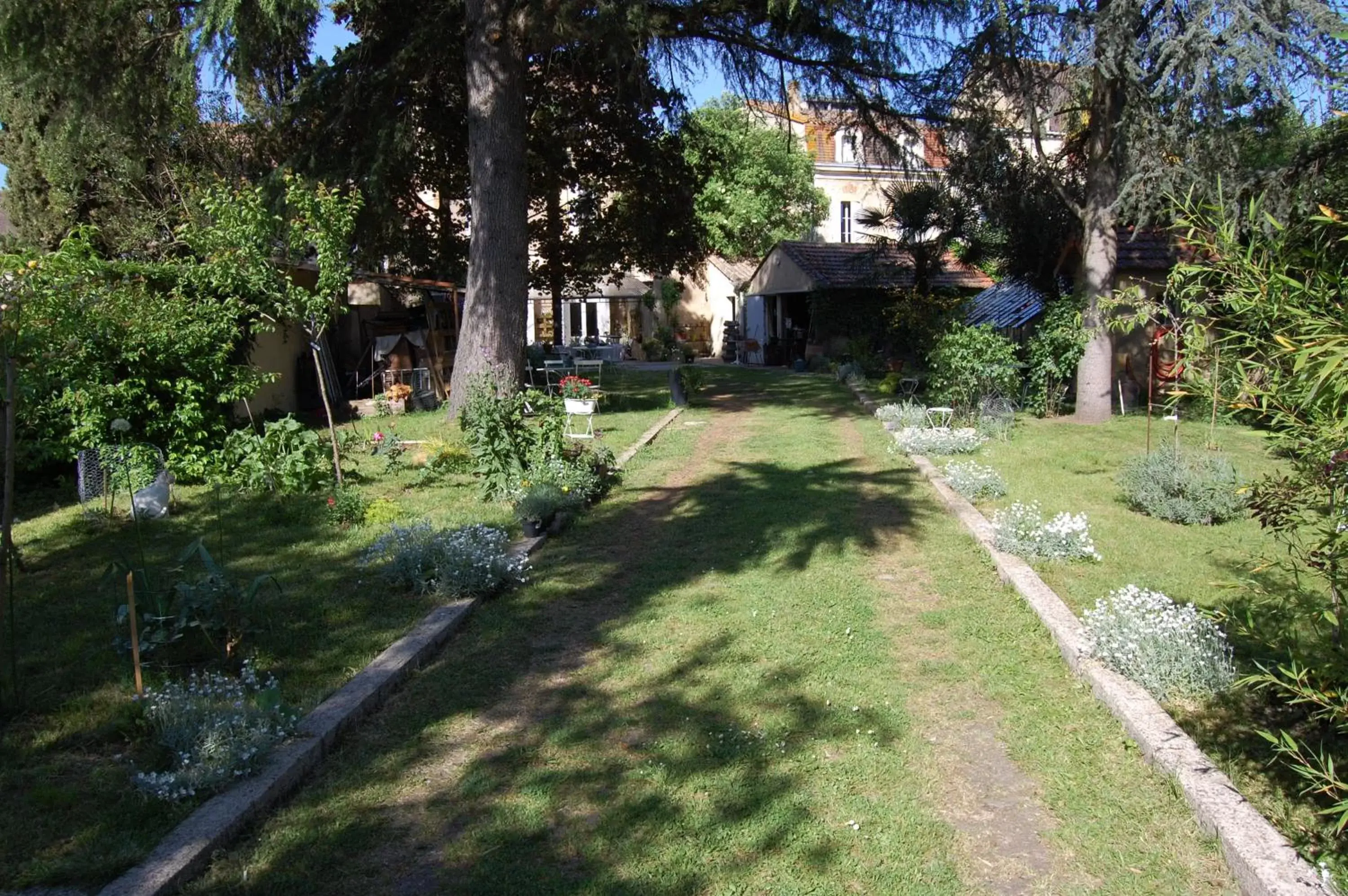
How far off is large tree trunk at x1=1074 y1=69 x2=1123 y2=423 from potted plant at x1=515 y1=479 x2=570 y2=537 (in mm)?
10027

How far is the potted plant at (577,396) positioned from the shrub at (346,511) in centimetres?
418

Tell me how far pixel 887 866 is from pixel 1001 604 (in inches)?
127

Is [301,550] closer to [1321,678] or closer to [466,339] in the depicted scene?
[1321,678]

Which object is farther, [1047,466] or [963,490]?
[1047,466]

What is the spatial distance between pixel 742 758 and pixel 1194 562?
14.4 feet

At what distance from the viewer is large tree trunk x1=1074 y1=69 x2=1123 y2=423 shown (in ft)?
48.3

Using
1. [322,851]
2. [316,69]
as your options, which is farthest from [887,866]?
[316,69]

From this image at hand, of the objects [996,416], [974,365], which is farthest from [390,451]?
[996,416]

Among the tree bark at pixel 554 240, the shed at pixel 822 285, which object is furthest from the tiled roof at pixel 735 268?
the tree bark at pixel 554 240

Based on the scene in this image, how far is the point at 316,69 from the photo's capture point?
1600 cm

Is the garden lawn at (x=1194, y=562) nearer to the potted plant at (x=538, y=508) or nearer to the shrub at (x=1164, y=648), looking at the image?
the shrub at (x=1164, y=648)

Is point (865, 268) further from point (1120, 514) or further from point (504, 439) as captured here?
point (504, 439)

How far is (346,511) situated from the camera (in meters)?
8.34

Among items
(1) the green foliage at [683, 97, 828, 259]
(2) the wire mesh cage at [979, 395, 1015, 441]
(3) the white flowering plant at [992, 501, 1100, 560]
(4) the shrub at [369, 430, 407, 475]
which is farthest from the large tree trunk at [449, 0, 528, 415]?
(1) the green foliage at [683, 97, 828, 259]
